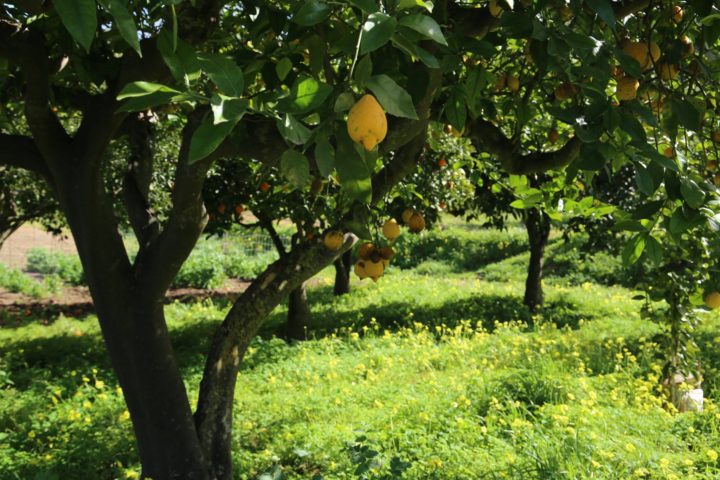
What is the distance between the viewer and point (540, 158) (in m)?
2.36

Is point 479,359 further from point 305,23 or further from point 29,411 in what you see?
point 305,23

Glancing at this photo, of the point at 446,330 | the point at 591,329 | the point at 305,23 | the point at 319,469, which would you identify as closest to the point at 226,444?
the point at 319,469

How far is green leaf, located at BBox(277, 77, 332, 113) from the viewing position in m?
0.84

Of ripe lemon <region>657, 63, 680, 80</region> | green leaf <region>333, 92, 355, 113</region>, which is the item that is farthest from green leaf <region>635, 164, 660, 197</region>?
green leaf <region>333, 92, 355, 113</region>

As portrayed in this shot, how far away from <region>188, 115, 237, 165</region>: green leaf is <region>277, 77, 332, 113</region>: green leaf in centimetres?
9

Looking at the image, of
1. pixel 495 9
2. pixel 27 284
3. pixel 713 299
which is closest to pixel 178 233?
pixel 495 9

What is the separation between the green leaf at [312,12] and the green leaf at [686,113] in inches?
37.9

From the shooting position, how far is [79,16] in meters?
0.70

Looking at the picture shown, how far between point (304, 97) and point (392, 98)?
0.39 ft

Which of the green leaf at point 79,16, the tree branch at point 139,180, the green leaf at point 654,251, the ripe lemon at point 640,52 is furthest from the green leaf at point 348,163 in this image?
the tree branch at point 139,180

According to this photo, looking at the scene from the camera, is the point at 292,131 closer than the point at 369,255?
Yes

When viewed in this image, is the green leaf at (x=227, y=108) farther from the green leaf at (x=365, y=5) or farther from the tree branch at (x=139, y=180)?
the tree branch at (x=139, y=180)

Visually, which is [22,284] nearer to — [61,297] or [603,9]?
[61,297]

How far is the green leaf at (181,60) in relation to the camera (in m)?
0.93
